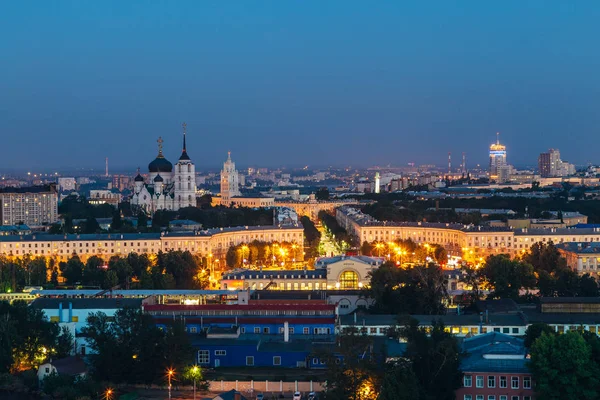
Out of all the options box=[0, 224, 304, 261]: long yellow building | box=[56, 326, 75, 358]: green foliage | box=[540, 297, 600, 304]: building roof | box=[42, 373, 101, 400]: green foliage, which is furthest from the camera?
box=[0, 224, 304, 261]: long yellow building

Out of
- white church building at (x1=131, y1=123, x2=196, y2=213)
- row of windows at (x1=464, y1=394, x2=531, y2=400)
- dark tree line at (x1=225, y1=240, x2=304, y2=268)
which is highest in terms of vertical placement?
white church building at (x1=131, y1=123, x2=196, y2=213)

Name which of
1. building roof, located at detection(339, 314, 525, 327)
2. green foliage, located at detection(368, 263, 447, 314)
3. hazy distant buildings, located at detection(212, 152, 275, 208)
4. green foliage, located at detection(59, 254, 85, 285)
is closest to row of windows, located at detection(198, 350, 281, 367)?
building roof, located at detection(339, 314, 525, 327)

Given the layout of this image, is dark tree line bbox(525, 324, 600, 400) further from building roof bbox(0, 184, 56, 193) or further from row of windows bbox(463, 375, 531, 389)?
building roof bbox(0, 184, 56, 193)

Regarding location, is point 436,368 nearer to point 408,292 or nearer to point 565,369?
point 565,369

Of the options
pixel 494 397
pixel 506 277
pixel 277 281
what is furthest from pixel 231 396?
pixel 506 277

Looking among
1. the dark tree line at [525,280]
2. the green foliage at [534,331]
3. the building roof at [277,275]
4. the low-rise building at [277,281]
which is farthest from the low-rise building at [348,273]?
the green foliage at [534,331]

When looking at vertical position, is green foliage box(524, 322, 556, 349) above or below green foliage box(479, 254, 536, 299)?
below
